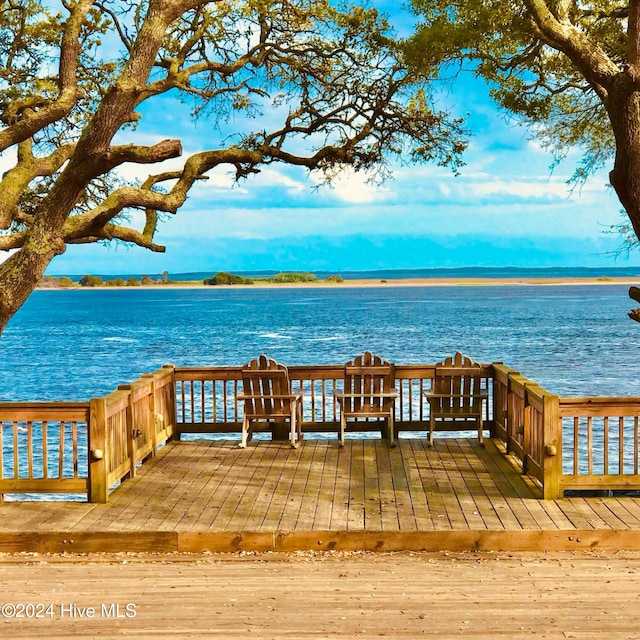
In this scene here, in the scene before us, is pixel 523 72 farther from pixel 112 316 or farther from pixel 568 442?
pixel 112 316

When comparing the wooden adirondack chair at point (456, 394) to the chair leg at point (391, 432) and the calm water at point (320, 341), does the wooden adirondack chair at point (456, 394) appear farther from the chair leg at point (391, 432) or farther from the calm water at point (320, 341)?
the calm water at point (320, 341)

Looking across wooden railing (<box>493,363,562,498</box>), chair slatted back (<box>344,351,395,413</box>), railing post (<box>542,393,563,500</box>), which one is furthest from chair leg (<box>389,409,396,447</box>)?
railing post (<box>542,393,563,500</box>)

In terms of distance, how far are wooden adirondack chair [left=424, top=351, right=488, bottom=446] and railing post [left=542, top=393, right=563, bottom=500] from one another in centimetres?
211

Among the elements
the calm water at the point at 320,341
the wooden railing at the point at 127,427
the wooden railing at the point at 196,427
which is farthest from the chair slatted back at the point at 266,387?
the calm water at the point at 320,341

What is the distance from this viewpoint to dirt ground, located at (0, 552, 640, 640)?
459 cm

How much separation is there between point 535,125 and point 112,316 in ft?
266

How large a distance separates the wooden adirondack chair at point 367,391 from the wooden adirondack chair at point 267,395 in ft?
1.74

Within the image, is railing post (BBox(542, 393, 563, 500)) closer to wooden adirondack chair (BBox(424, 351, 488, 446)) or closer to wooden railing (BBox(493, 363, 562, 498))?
wooden railing (BBox(493, 363, 562, 498))

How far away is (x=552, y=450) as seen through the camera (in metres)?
7.09

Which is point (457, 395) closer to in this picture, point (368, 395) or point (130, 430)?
point (368, 395)

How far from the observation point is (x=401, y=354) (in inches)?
1628

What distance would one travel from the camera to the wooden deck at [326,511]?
6258 millimetres

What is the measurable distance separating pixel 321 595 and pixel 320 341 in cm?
4460

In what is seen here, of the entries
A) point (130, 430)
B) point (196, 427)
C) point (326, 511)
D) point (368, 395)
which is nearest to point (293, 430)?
point (368, 395)
